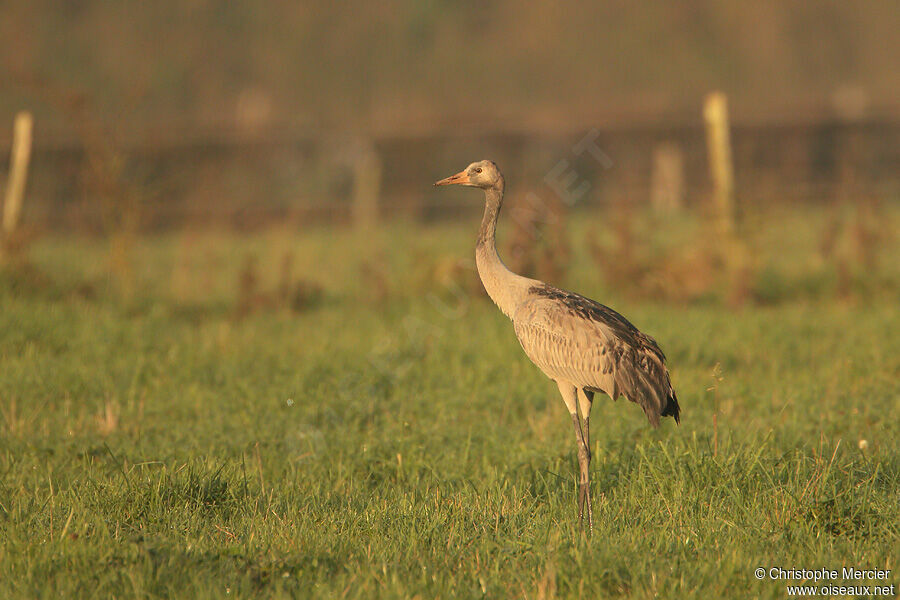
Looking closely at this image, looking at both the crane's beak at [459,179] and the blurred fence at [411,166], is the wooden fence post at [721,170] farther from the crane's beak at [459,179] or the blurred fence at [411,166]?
the blurred fence at [411,166]

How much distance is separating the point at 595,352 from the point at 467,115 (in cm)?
1442

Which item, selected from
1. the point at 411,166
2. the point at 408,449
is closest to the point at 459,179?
the point at 408,449

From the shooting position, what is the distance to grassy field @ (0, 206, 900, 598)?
411 centimetres

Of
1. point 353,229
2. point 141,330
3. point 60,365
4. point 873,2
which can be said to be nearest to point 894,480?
point 60,365

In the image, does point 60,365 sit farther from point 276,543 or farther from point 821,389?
point 821,389

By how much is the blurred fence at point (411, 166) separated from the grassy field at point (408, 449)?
892cm

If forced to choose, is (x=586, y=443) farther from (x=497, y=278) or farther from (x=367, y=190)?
(x=367, y=190)

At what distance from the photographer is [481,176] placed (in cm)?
604

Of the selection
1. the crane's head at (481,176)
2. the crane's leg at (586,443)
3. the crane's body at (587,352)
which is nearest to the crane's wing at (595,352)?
the crane's body at (587,352)

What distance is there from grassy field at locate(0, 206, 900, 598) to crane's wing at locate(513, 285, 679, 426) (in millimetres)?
348

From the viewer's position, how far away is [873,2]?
28.5 meters

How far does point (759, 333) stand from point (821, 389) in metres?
1.86

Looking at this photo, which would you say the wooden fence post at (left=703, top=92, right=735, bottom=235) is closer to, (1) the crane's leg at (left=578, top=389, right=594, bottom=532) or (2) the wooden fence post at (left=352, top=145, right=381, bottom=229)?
(1) the crane's leg at (left=578, top=389, right=594, bottom=532)

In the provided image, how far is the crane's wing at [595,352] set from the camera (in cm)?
539
